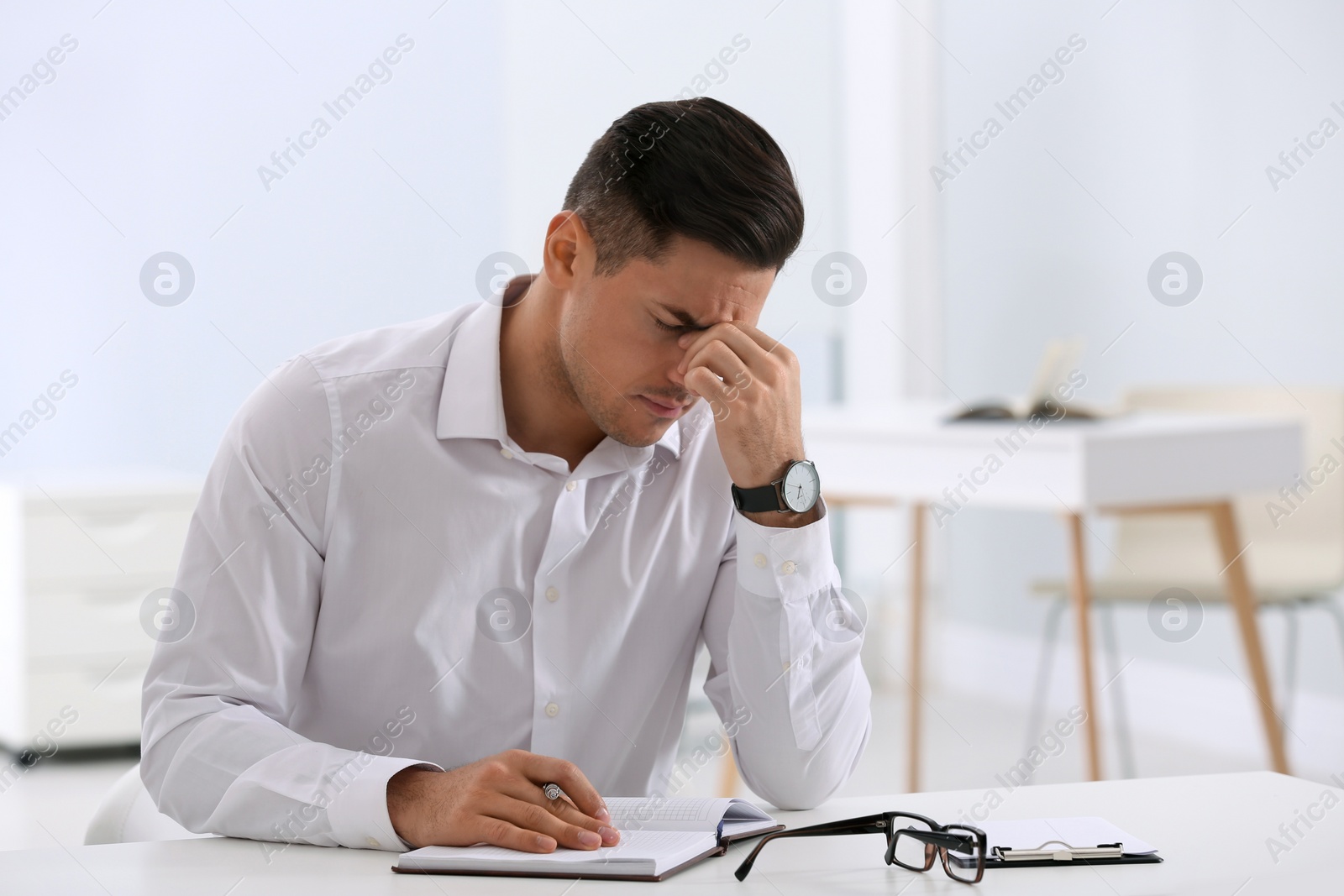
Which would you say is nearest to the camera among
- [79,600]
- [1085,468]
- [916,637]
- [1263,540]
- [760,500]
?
[760,500]

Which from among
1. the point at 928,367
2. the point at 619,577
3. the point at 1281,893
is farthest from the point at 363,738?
the point at 928,367

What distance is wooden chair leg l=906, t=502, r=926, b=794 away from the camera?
329 cm

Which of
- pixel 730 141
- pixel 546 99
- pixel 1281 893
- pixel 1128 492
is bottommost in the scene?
pixel 1281 893

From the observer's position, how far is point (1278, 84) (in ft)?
11.3

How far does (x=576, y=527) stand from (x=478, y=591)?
0.38 ft

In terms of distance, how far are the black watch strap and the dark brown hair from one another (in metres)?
0.22

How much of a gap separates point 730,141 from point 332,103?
2886 millimetres

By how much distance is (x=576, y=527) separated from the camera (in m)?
1.43

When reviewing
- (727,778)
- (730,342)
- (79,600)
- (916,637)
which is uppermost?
(916,637)

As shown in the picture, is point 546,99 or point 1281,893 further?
point 546,99

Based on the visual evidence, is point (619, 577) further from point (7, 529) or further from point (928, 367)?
point (928, 367)

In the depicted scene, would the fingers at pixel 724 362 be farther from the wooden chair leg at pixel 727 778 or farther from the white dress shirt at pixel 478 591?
the wooden chair leg at pixel 727 778

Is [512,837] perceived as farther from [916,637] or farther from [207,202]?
[207,202]

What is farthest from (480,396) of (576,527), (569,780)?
(569,780)
